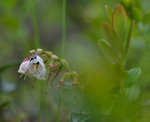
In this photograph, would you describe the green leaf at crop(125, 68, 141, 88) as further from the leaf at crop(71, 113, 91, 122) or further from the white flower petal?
the white flower petal

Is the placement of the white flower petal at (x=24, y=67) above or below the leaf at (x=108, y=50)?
below

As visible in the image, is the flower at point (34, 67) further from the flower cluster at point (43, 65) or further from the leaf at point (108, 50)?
the leaf at point (108, 50)

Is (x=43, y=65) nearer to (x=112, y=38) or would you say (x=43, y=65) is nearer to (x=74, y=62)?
(x=112, y=38)

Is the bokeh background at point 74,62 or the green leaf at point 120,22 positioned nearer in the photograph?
the bokeh background at point 74,62

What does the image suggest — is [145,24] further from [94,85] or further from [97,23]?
[94,85]

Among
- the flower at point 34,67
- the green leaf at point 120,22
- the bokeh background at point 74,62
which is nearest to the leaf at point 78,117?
the bokeh background at point 74,62

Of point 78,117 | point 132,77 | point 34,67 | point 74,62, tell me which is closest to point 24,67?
point 34,67

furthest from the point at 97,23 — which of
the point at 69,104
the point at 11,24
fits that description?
the point at 69,104
